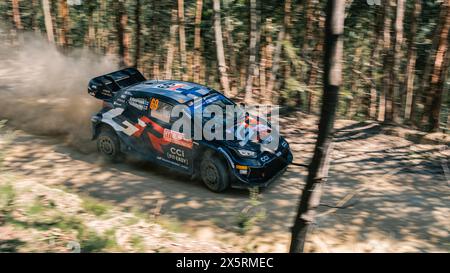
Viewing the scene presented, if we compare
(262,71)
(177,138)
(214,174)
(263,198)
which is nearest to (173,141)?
(177,138)

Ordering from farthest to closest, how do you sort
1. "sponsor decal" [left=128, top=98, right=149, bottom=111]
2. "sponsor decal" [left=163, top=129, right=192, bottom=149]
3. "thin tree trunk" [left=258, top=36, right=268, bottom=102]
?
"thin tree trunk" [left=258, top=36, right=268, bottom=102], "sponsor decal" [left=128, top=98, right=149, bottom=111], "sponsor decal" [left=163, top=129, right=192, bottom=149]

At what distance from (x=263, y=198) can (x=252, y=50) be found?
5.42 meters

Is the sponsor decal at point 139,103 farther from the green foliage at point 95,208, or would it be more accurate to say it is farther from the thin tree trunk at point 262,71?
the thin tree trunk at point 262,71

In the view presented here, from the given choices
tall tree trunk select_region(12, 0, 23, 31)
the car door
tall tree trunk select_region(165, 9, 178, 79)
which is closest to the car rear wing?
the car door

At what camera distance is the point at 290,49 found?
454 inches

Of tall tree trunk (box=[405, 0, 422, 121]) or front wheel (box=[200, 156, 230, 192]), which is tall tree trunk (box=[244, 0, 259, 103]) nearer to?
tall tree trunk (box=[405, 0, 422, 121])

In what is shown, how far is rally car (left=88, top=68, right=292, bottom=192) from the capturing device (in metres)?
7.72

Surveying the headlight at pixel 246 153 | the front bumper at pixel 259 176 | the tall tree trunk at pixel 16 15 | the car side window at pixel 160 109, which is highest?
the tall tree trunk at pixel 16 15

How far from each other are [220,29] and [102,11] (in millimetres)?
4952

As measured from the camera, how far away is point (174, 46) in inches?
536

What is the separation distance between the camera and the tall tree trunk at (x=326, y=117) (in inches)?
142

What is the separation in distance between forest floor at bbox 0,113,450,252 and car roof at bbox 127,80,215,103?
1585 millimetres

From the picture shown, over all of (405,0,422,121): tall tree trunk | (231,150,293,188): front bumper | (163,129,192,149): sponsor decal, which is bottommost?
(231,150,293,188): front bumper

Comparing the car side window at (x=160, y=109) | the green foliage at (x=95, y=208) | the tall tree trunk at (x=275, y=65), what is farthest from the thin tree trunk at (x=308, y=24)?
the green foliage at (x=95, y=208)
